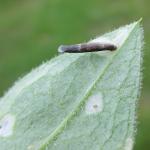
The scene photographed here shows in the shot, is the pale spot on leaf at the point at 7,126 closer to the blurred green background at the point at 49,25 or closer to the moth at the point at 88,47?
the moth at the point at 88,47

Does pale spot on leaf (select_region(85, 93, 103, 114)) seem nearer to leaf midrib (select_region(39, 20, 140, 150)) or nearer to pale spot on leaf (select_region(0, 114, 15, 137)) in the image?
leaf midrib (select_region(39, 20, 140, 150))

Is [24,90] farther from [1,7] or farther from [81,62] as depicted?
[1,7]

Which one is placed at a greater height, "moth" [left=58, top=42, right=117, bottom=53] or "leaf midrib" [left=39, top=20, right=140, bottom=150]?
"moth" [left=58, top=42, right=117, bottom=53]

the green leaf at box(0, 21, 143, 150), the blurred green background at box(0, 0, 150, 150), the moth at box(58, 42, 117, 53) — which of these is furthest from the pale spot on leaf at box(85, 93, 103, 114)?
the blurred green background at box(0, 0, 150, 150)

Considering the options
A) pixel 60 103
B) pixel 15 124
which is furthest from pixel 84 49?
pixel 15 124

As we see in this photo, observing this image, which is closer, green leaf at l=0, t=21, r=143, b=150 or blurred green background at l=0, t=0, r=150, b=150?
green leaf at l=0, t=21, r=143, b=150

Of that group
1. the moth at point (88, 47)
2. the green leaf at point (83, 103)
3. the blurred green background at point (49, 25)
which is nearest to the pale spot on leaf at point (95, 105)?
the green leaf at point (83, 103)

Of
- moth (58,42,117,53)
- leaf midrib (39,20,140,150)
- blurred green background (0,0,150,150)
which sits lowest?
leaf midrib (39,20,140,150)
